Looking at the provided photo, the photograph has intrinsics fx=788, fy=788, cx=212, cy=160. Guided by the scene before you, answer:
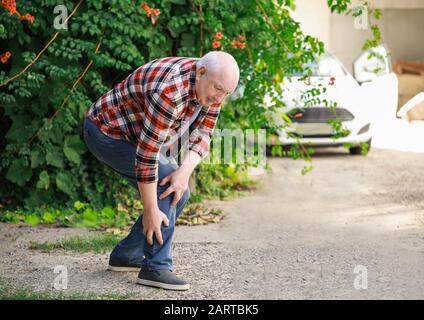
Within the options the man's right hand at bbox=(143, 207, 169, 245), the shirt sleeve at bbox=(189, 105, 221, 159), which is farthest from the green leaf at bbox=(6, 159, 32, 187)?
the man's right hand at bbox=(143, 207, 169, 245)

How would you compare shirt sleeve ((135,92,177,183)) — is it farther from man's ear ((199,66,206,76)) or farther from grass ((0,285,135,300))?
grass ((0,285,135,300))

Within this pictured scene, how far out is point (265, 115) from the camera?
7461 millimetres

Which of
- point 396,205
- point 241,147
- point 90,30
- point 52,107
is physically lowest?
point 396,205

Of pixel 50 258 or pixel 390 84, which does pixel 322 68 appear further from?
pixel 50 258

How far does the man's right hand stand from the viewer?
4324 millimetres

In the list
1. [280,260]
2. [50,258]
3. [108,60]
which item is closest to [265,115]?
[108,60]

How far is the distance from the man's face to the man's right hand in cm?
67

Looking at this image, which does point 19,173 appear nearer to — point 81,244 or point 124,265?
point 81,244

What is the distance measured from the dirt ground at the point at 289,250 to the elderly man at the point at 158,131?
0.25m

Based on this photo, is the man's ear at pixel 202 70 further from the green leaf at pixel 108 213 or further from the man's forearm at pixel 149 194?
the green leaf at pixel 108 213

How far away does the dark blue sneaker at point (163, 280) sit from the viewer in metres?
4.53

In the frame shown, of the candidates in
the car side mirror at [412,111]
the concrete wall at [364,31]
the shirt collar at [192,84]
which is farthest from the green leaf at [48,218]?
the concrete wall at [364,31]

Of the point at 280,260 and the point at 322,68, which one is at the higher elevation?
the point at 322,68

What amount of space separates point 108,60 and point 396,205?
314 cm
